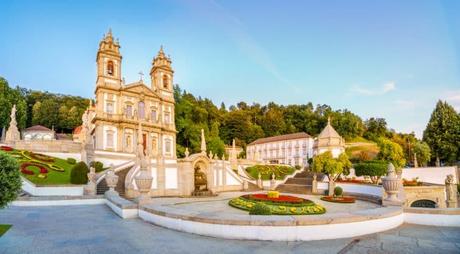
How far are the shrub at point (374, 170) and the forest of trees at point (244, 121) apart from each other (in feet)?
60.3

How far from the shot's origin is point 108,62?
129 ft

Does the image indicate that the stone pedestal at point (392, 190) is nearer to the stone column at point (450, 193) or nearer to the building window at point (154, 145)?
the stone column at point (450, 193)

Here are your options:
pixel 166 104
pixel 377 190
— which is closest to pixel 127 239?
pixel 377 190

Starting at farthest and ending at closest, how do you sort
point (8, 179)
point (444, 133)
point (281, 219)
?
point (444, 133) → point (281, 219) → point (8, 179)

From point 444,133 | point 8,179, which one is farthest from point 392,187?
point 444,133

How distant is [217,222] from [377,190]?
1788 centimetres

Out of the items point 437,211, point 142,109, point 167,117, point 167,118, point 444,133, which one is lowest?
point 437,211

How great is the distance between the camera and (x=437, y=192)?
79.5 feet

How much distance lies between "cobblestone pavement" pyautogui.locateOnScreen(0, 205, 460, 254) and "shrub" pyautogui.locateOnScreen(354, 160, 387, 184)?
22.4 meters

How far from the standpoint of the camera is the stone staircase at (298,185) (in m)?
30.2

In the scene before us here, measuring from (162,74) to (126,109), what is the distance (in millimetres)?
8921

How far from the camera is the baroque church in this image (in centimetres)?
3781

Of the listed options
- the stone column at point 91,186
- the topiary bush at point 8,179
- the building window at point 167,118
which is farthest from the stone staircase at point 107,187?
the building window at point 167,118

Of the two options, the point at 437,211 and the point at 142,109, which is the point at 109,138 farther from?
the point at 437,211
